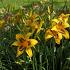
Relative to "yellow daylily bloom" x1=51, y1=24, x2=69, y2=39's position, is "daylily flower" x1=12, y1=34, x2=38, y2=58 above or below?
below

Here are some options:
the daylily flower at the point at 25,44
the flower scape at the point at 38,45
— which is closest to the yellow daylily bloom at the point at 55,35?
the flower scape at the point at 38,45

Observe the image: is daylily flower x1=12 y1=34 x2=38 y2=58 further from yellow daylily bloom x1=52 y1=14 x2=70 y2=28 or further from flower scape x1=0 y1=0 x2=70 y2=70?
yellow daylily bloom x1=52 y1=14 x2=70 y2=28

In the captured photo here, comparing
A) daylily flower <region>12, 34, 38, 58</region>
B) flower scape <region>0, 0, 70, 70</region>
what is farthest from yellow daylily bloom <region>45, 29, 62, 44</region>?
daylily flower <region>12, 34, 38, 58</region>

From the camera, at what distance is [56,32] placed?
3033 mm

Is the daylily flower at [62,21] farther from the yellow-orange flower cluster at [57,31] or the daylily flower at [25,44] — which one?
the daylily flower at [25,44]

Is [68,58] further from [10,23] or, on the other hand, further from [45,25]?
[10,23]

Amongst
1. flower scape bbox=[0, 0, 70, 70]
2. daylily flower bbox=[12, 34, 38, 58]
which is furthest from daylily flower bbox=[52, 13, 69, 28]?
daylily flower bbox=[12, 34, 38, 58]

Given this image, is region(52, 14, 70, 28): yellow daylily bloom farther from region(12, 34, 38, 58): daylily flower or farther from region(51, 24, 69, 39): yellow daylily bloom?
region(12, 34, 38, 58): daylily flower

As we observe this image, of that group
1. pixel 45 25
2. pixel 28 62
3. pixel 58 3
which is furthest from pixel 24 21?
pixel 58 3

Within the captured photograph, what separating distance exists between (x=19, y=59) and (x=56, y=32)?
1.76ft

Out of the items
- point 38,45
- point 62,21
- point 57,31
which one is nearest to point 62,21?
point 62,21

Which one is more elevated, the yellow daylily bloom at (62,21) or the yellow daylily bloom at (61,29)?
the yellow daylily bloom at (62,21)

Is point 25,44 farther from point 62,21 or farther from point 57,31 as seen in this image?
point 62,21

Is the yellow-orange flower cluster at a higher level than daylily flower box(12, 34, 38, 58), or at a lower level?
higher
